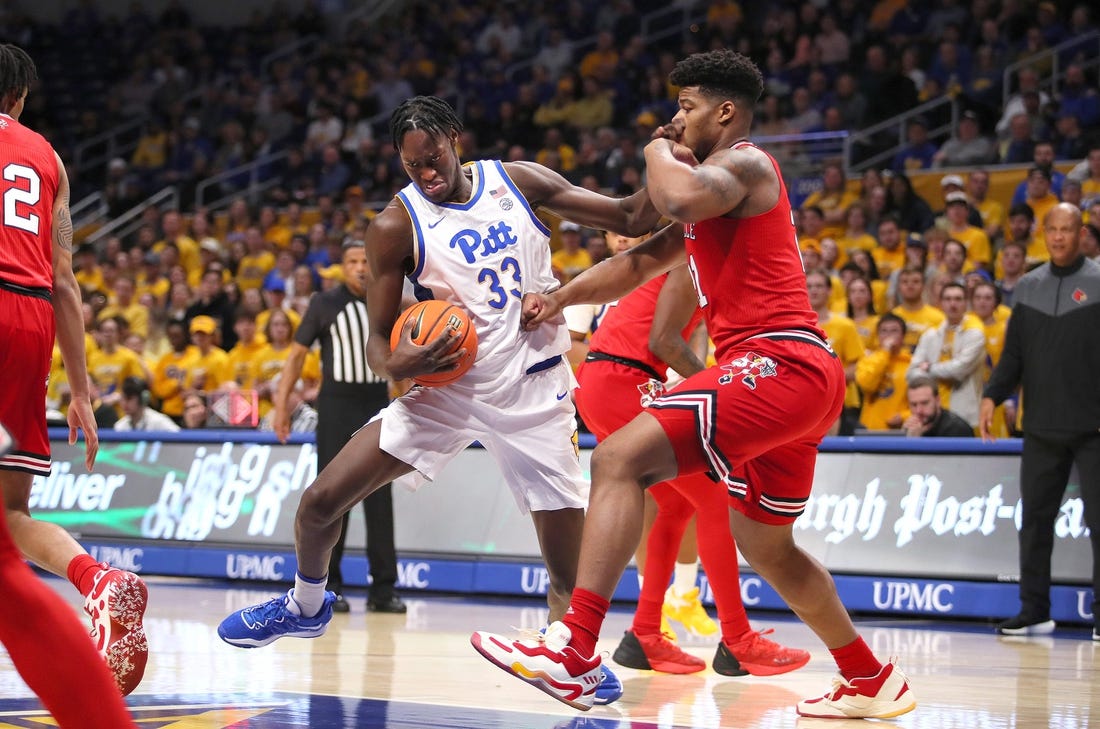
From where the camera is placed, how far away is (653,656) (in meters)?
6.08

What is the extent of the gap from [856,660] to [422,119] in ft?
Answer: 8.02

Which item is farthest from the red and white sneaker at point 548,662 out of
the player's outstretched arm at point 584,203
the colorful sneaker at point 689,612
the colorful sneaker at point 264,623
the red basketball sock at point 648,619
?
the colorful sneaker at point 689,612

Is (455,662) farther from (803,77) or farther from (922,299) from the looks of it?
(803,77)

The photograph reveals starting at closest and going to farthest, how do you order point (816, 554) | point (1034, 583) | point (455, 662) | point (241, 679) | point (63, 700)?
point (63, 700) → point (241, 679) → point (455, 662) → point (1034, 583) → point (816, 554)

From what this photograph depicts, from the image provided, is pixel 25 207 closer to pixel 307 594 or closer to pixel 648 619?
pixel 307 594

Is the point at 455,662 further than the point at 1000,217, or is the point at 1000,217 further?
the point at 1000,217

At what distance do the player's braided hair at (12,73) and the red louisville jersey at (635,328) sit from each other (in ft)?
8.62

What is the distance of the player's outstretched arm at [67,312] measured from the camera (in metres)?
4.91

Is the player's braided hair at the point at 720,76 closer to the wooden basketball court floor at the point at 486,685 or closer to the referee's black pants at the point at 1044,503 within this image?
the wooden basketball court floor at the point at 486,685

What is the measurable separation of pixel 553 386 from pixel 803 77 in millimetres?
12329

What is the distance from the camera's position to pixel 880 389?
34.6ft

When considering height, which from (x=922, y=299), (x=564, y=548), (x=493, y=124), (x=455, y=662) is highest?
(x=493, y=124)

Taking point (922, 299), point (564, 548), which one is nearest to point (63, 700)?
point (564, 548)

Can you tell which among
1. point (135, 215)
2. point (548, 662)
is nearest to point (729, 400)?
point (548, 662)
